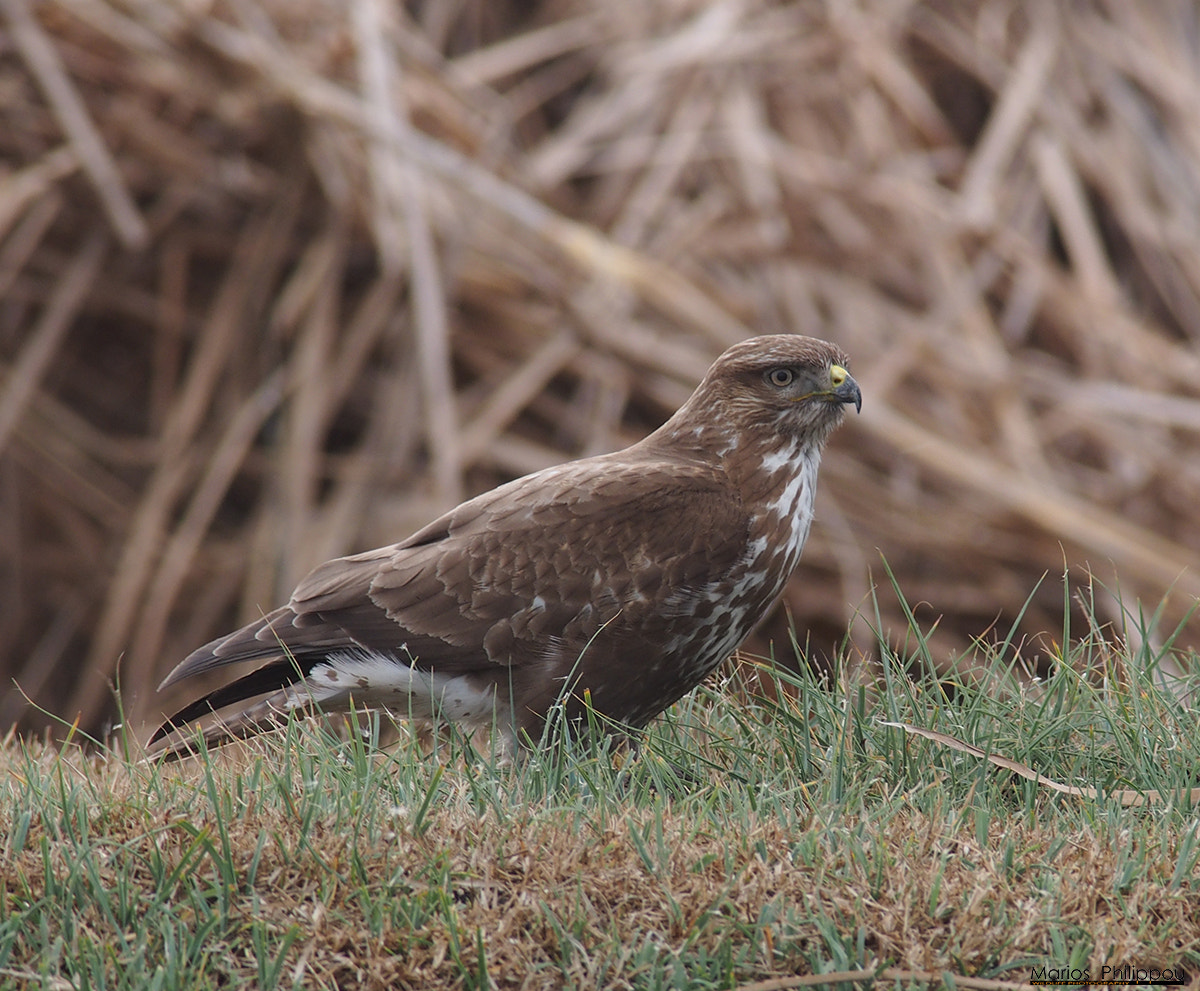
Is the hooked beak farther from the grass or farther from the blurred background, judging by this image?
the blurred background

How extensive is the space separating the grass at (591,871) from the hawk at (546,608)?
1.54 feet

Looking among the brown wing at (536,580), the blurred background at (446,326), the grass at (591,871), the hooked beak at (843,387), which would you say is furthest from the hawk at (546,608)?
→ the blurred background at (446,326)

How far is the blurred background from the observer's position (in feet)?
20.9

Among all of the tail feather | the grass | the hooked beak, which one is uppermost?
the hooked beak

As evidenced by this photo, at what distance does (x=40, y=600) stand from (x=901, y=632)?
12.7ft

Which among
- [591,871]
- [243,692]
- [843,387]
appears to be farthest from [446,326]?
[591,871]

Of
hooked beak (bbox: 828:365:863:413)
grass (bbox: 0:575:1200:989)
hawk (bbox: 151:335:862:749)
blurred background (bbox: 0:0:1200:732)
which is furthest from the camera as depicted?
blurred background (bbox: 0:0:1200:732)

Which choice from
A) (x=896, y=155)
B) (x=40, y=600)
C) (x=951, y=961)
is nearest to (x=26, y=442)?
(x=40, y=600)

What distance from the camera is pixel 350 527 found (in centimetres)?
648

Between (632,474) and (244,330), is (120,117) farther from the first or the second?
(632,474)

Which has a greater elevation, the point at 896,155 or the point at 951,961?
the point at 896,155

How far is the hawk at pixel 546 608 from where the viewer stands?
3789 millimetres

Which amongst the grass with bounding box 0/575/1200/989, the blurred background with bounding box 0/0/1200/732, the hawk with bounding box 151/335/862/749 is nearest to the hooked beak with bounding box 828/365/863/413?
the hawk with bounding box 151/335/862/749

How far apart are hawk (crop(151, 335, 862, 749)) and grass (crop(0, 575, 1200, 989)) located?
0.47 meters
